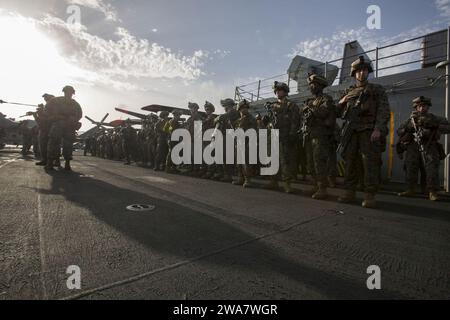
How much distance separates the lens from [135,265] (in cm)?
171

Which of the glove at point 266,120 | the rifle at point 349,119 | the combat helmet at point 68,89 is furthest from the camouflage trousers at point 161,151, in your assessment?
the rifle at point 349,119

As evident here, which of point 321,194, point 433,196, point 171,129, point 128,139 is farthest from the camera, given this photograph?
point 128,139

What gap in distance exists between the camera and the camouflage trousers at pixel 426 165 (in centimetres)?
524

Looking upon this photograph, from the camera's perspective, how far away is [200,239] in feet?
7.43

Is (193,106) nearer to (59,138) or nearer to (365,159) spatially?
(59,138)

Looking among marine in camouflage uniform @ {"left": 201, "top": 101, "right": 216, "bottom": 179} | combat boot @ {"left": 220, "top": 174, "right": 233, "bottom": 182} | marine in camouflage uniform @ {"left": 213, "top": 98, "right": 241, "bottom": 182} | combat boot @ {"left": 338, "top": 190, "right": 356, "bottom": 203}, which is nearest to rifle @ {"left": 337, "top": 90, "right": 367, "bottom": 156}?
combat boot @ {"left": 338, "top": 190, "right": 356, "bottom": 203}

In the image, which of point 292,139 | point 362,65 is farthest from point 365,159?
point 292,139

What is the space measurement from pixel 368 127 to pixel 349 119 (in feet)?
1.05

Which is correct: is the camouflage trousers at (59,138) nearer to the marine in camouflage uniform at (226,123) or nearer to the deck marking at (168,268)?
the marine in camouflage uniform at (226,123)

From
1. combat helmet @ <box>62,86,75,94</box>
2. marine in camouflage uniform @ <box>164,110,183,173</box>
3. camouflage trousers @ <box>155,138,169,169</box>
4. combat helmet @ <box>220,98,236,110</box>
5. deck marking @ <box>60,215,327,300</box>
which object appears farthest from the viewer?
camouflage trousers @ <box>155,138,169,169</box>

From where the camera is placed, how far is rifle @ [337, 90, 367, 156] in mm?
4051

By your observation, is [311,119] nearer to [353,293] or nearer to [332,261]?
[332,261]

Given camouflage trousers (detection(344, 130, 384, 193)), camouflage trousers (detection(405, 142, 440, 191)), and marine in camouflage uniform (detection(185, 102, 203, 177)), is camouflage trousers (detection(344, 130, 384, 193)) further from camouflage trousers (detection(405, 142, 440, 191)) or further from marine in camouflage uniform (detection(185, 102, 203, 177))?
marine in camouflage uniform (detection(185, 102, 203, 177))

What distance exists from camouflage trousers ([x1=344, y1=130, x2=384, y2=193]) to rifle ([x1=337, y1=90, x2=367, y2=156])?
2.7 inches
